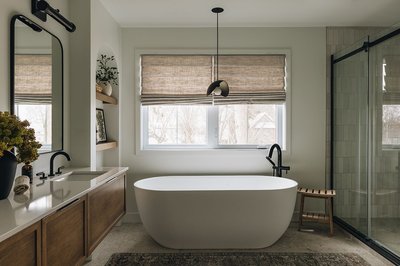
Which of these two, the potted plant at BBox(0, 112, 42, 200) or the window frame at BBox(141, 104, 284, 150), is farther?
the window frame at BBox(141, 104, 284, 150)

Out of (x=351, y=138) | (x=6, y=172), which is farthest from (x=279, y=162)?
(x=6, y=172)

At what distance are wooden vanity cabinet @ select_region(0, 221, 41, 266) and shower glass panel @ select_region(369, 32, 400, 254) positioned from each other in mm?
2914

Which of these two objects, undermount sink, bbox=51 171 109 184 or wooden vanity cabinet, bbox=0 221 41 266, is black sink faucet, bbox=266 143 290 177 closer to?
undermount sink, bbox=51 171 109 184

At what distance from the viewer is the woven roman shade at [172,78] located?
13.0 feet

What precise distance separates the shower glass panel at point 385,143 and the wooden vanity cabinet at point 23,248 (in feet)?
9.56

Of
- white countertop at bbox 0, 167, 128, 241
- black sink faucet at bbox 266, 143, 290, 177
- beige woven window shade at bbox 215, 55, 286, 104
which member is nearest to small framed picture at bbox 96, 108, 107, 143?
white countertop at bbox 0, 167, 128, 241

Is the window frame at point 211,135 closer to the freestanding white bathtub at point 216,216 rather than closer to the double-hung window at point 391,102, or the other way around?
the freestanding white bathtub at point 216,216

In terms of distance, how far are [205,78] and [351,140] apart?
195cm

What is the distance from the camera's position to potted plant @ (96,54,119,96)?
3.49 metres

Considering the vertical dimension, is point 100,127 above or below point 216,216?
above

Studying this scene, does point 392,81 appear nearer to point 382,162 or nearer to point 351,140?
point 382,162

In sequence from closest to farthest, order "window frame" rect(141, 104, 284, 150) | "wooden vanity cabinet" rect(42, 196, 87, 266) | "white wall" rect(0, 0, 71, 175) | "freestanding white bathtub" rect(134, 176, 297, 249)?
"wooden vanity cabinet" rect(42, 196, 87, 266) < "white wall" rect(0, 0, 71, 175) < "freestanding white bathtub" rect(134, 176, 297, 249) < "window frame" rect(141, 104, 284, 150)

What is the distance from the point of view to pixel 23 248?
1298 mm

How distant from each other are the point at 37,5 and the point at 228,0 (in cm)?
183
